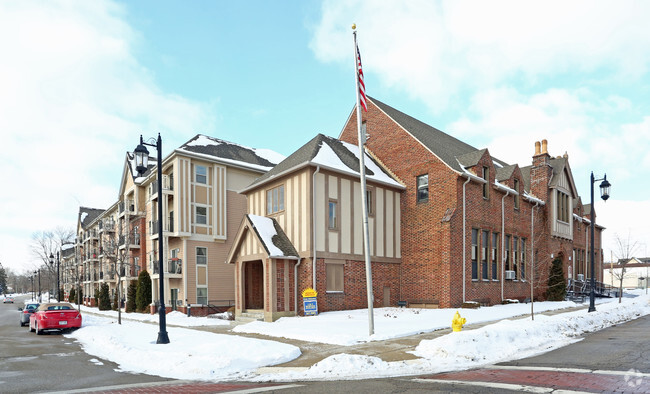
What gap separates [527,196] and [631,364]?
68.4 feet

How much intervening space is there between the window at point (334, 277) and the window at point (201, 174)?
13.4 m

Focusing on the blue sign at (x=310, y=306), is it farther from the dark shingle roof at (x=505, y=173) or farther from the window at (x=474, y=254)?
the dark shingle roof at (x=505, y=173)

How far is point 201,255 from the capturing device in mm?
30719

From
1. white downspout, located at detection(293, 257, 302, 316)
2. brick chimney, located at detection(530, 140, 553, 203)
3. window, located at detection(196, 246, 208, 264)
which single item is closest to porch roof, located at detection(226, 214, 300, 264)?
white downspout, located at detection(293, 257, 302, 316)

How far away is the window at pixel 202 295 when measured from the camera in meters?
30.1

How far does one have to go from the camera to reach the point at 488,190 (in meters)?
25.5

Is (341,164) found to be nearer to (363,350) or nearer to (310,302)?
(310,302)

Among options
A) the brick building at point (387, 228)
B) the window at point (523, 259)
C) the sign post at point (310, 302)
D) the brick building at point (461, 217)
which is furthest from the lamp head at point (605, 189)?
the sign post at point (310, 302)

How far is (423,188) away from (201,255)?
50.8ft

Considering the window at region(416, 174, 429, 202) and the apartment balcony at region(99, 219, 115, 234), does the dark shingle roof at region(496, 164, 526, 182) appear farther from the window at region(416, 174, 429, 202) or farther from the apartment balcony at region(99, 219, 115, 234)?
the apartment balcony at region(99, 219, 115, 234)

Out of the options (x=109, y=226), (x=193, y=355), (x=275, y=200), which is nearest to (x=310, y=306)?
(x=275, y=200)

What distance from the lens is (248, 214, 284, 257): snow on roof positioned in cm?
2042

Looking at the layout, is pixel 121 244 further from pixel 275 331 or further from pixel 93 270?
pixel 275 331

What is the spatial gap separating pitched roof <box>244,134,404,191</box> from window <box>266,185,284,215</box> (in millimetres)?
704
